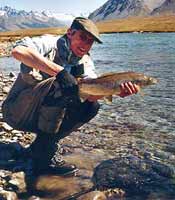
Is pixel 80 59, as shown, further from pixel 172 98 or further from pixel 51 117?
pixel 172 98

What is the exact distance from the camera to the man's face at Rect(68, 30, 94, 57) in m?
6.02

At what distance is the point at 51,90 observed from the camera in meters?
6.47

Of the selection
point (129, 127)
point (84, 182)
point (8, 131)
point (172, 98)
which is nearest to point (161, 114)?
point (129, 127)

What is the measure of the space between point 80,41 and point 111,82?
0.78 metres

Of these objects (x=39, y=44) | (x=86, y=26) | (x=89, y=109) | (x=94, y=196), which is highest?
(x=86, y=26)

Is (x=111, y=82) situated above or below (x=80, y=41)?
below

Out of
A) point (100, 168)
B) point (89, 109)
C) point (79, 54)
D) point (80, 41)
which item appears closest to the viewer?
point (80, 41)

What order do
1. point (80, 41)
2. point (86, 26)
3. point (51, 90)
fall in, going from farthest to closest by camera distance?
point (51, 90) → point (80, 41) → point (86, 26)

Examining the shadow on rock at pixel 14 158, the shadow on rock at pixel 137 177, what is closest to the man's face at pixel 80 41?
the shadow on rock at pixel 137 177

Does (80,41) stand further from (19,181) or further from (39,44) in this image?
(19,181)

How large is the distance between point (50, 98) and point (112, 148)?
7.81 feet

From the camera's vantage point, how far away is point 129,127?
10195 millimetres

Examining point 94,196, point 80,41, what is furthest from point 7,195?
point 80,41

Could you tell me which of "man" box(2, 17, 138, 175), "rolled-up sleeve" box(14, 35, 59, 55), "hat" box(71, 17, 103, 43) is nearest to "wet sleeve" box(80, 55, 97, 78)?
"man" box(2, 17, 138, 175)
